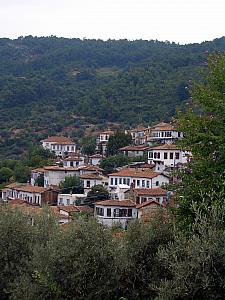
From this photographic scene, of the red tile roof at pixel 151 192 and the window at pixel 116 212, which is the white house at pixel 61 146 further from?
the window at pixel 116 212

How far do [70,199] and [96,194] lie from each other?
2.32m

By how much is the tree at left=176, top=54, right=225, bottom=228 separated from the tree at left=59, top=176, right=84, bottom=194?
40.1 m

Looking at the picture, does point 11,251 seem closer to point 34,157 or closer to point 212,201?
Result: point 212,201

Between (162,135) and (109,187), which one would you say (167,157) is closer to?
(109,187)

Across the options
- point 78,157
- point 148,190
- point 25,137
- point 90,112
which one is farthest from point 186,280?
point 90,112

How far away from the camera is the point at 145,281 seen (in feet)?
45.8

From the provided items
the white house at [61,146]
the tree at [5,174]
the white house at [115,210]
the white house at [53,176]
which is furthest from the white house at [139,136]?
the white house at [115,210]

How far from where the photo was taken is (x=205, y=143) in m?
14.5

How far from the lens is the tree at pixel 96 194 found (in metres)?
50.0

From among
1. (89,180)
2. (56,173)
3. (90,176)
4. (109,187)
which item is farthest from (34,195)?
(109,187)

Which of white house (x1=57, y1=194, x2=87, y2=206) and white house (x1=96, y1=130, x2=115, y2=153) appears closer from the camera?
white house (x1=57, y1=194, x2=87, y2=206)

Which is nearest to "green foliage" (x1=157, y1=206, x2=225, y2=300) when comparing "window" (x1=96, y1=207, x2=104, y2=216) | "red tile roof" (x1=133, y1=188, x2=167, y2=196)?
"window" (x1=96, y1=207, x2=104, y2=216)

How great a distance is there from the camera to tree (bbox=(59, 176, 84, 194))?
54.8 m

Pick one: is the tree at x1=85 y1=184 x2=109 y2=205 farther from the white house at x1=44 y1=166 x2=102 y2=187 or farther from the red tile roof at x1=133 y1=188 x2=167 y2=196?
the white house at x1=44 y1=166 x2=102 y2=187
